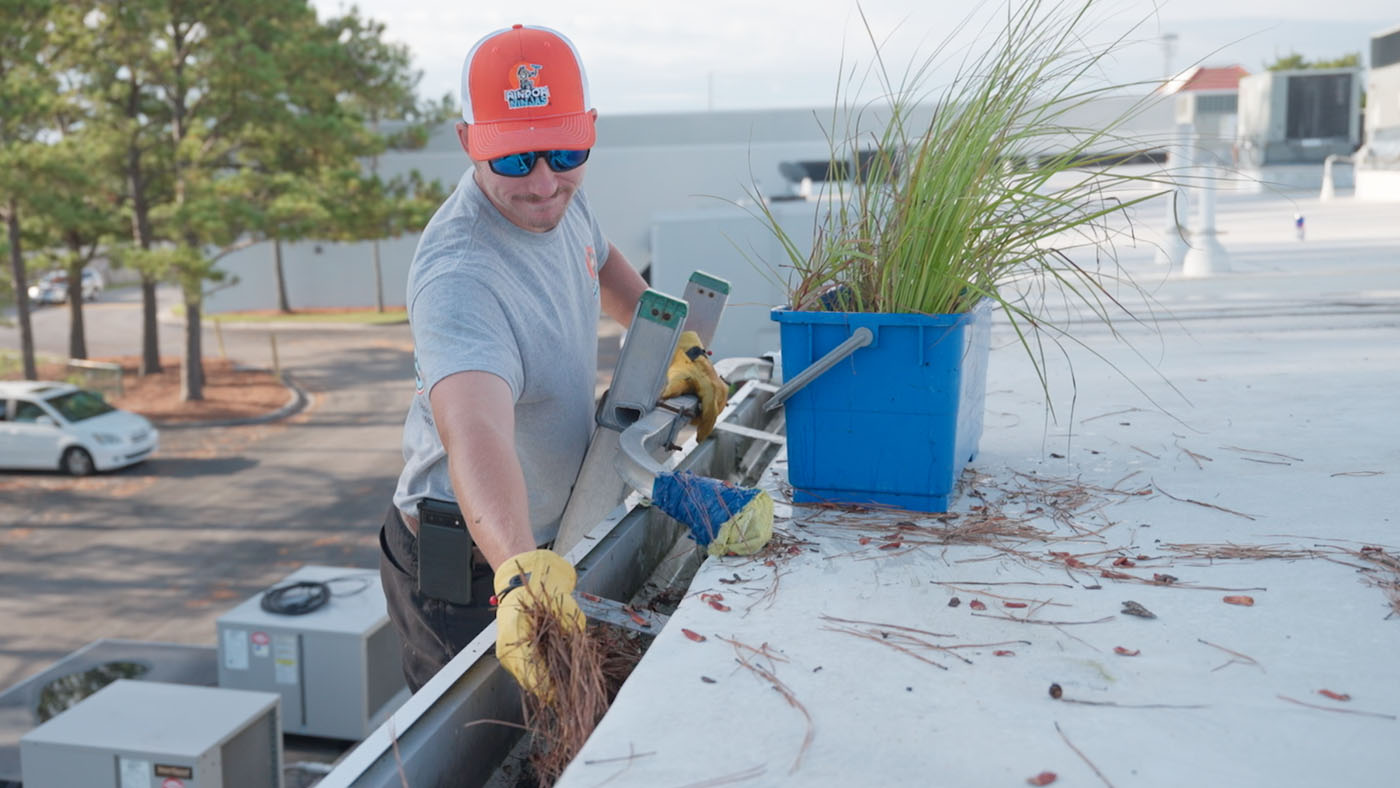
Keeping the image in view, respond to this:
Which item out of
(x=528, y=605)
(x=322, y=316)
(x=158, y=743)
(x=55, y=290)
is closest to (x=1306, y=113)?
(x=158, y=743)

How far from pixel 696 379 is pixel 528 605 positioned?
3.10 feet

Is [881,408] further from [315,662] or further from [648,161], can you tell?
[648,161]

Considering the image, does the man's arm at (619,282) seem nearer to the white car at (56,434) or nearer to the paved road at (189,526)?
the paved road at (189,526)

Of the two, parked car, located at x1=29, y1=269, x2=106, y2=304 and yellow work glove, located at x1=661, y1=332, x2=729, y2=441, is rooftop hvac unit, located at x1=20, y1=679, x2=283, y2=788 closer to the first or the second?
yellow work glove, located at x1=661, y1=332, x2=729, y2=441

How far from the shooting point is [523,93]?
6.31ft

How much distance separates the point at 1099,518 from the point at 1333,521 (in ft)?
1.18

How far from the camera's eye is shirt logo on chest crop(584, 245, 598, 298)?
7.98ft

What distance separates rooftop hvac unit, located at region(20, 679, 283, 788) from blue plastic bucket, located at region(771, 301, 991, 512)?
14.0 feet

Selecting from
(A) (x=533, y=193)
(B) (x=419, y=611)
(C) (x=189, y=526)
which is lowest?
(C) (x=189, y=526)

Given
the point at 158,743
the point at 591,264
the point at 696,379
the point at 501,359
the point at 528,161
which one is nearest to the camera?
the point at 501,359

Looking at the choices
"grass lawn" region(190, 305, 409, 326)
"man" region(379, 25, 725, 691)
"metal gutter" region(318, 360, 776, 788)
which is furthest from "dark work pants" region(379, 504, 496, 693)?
"grass lawn" region(190, 305, 409, 326)

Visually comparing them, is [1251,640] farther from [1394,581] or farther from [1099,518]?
[1099,518]

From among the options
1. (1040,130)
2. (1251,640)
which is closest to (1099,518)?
(1251,640)

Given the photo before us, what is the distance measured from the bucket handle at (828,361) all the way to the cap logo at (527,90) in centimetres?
64
